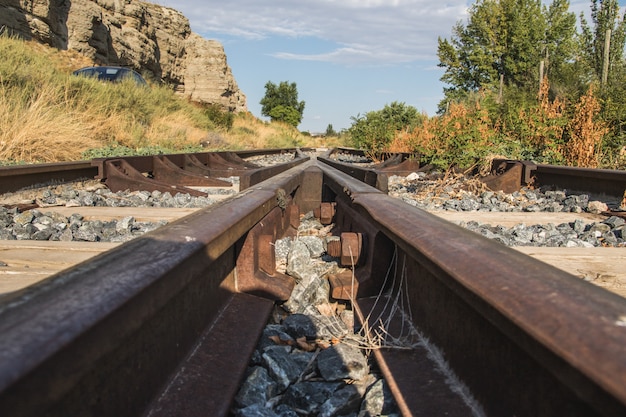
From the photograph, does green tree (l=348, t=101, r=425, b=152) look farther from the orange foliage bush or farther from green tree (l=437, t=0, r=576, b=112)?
green tree (l=437, t=0, r=576, b=112)

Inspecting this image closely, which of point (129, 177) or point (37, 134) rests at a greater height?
point (37, 134)

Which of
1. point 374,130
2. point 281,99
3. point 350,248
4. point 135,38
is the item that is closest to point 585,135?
point 350,248

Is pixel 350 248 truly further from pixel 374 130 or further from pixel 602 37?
pixel 602 37

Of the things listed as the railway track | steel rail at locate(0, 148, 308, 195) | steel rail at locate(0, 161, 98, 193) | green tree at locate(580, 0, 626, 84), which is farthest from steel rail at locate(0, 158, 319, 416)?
green tree at locate(580, 0, 626, 84)

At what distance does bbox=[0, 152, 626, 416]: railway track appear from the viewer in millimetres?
683

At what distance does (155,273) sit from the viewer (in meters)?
1.01

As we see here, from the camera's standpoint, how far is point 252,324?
69.6 inches

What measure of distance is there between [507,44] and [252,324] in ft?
166

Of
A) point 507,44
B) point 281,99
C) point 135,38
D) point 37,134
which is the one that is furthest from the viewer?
point 281,99

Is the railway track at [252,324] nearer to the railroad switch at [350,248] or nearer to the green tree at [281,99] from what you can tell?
the railroad switch at [350,248]

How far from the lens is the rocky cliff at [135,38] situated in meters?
22.6

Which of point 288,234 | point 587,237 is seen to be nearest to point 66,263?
point 288,234

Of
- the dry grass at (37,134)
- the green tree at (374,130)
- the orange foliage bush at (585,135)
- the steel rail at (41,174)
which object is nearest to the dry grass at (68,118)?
the dry grass at (37,134)

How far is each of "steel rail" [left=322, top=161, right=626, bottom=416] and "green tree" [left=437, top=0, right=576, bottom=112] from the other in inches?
1809
